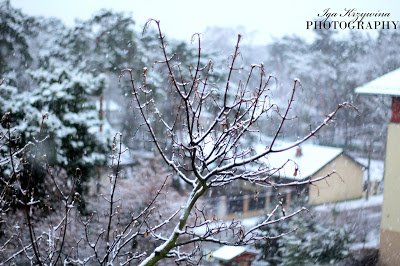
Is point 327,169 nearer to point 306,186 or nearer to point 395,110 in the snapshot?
point 306,186

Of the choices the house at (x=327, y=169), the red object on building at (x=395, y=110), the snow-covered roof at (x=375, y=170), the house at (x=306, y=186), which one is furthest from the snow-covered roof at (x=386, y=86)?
the snow-covered roof at (x=375, y=170)

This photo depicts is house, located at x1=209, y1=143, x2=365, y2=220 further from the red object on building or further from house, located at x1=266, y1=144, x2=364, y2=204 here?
the red object on building

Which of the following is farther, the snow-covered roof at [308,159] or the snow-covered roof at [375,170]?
the snow-covered roof at [375,170]

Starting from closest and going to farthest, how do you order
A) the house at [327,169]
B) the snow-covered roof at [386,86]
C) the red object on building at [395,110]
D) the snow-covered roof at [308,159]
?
1. the snow-covered roof at [386,86]
2. the red object on building at [395,110]
3. the snow-covered roof at [308,159]
4. the house at [327,169]

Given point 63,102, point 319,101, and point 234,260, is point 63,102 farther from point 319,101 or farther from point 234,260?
point 319,101

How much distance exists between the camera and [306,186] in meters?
12.4

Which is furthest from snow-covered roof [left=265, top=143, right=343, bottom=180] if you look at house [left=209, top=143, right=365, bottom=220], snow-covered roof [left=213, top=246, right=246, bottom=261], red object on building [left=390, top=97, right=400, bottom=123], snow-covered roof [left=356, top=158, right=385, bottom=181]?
snow-covered roof [left=213, top=246, right=246, bottom=261]

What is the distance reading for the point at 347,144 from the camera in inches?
784

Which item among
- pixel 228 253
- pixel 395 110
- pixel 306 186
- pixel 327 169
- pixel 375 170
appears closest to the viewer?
pixel 228 253

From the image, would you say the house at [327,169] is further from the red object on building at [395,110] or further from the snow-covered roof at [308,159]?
the red object on building at [395,110]

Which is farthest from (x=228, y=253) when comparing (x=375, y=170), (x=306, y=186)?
(x=375, y=170)

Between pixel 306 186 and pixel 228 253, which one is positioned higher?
pixel 228 253

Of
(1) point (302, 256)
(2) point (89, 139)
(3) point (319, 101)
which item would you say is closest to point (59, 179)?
(2) point (89, 139)

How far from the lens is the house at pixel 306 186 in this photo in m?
13.0
